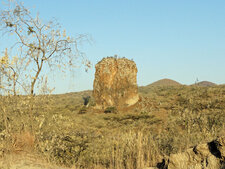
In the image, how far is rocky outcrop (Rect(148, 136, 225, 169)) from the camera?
541 cm

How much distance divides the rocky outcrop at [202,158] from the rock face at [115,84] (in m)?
21.6

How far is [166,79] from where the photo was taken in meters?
118

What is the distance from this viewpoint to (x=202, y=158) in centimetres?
579

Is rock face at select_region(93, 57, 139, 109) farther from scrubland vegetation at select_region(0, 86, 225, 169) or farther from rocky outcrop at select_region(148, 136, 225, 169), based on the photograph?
rocky outcrop at select_region(148, 136, 225, 169)

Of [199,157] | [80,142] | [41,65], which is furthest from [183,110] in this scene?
[199,157]

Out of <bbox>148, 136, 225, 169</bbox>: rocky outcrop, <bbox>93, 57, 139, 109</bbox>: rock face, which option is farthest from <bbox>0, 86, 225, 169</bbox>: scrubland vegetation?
<bbox>93, 57, 139, 109</bbox>: rock face

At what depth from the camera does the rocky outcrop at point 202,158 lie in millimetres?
5414

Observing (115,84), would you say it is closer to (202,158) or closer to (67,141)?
(67,141)

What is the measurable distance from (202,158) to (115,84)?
22.5 metres

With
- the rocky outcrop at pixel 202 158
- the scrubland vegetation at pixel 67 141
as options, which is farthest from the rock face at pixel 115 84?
the rocky outcrop at pixel 202 158

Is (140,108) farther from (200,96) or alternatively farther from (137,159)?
(137,159)

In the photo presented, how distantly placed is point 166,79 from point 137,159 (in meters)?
113

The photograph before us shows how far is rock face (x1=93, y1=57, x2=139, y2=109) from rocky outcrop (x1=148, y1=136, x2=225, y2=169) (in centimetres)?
2157

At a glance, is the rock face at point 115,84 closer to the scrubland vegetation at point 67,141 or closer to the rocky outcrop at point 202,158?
the scrubland vegetation at point 67,141
